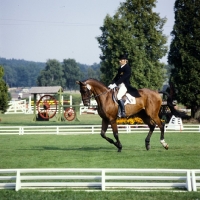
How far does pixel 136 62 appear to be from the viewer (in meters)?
47.8

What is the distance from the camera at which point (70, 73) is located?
595ft

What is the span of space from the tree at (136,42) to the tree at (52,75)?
340 feet

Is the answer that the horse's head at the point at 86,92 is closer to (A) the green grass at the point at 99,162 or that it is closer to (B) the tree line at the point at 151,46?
(A) the green grass at the point at 99,162

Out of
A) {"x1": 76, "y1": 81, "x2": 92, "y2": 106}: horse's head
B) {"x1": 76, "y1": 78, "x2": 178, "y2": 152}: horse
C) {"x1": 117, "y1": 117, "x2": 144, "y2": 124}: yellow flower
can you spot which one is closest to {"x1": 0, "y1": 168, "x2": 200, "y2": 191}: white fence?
{"x1": 76, "y1": 78, "x2": 178, "y2": 152}: horse

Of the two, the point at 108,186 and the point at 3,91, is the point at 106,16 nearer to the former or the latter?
the point at 3,91

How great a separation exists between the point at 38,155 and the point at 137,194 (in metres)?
7.48

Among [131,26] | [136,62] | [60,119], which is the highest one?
[131,26]

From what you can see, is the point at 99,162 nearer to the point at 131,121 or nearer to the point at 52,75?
the point at 131,121

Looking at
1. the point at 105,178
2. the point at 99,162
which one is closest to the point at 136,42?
the point at 99,162

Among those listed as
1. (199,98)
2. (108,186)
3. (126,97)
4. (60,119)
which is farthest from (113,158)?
(60,119)

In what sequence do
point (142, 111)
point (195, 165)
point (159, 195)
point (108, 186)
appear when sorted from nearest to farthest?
1. point (159, 195)
2. point (108, 186)
3. point (195, 165)
4. point (142, 111)

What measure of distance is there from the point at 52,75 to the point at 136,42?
11685 cm

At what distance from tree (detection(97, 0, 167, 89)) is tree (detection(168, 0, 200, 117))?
412cm

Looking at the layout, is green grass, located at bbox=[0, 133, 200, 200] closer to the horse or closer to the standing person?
the horse
